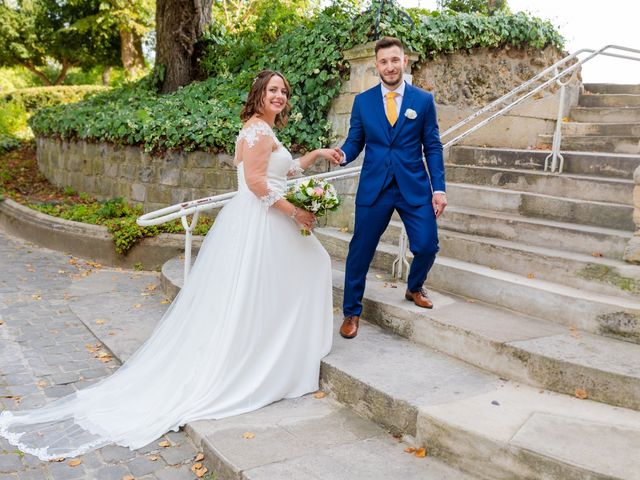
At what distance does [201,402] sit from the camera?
143 inches

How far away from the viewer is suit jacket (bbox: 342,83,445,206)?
4023 mm

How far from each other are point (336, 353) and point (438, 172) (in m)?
1.39

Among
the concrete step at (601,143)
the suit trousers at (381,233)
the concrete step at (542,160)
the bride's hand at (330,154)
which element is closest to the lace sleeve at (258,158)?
the bride's hand at (330,154)

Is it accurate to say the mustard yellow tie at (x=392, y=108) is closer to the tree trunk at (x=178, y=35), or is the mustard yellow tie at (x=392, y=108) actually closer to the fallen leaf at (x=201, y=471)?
the fallen leaf at (x=201, y=471)

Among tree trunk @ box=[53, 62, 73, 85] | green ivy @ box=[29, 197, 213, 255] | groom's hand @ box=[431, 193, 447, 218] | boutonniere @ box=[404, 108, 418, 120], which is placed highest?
tree trunk @ box=[53, 62, 73, 85]

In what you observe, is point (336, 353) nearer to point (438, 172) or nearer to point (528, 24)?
point (438, 172)

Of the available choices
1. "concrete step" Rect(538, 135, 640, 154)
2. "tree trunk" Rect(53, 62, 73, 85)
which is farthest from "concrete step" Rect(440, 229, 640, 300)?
"tree trunk" Rect(53, 62, 73, 85)

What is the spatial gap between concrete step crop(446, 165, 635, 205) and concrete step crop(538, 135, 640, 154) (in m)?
0.87

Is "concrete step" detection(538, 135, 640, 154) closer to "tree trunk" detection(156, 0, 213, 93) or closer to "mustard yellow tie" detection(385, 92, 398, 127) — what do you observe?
"mustard yellow tie" detection(385, 92, 398, 127)

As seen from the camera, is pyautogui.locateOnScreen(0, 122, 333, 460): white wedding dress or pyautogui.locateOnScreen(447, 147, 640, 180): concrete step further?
pyautogui.locateOnScreen(447, 147, 640, 180): concrete step

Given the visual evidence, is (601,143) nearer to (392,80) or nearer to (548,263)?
(548,263)

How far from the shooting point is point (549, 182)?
5.60 meters

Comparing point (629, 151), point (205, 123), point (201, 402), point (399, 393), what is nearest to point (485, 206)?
point (629, 151)

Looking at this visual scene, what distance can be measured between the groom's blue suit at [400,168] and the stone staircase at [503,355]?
613 mm
